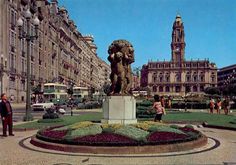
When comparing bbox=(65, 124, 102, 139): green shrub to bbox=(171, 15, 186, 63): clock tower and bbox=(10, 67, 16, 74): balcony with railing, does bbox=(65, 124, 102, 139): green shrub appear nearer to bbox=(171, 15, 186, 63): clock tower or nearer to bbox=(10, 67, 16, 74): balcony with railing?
bbox=(10, 67, 16, 74): balcony with railing

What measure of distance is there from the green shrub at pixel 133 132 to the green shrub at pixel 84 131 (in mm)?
748

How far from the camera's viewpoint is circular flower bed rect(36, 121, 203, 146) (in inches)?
413

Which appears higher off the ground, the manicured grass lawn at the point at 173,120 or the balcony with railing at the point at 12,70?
the balcony with railing at the point at 12,70

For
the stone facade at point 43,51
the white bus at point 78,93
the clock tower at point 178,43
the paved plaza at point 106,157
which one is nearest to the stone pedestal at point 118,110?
the paved plaza at point 106,157

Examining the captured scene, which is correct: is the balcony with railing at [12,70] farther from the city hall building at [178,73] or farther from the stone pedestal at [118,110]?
the city hall building at [178,73]

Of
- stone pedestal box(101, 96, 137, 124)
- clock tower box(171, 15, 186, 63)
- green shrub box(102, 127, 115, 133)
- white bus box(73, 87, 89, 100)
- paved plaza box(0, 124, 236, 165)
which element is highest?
clock tower box(171, 15, 186, 63)

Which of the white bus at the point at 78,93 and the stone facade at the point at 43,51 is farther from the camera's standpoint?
the white bus at the point at 78,93

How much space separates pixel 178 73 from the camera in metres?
166

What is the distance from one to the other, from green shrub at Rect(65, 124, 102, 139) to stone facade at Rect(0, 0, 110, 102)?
37533 mm

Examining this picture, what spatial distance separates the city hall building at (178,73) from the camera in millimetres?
163125

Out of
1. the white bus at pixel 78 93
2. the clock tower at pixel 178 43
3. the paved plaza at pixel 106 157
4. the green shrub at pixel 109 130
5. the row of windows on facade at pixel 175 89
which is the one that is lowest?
the paved plaza at pixel 106 157

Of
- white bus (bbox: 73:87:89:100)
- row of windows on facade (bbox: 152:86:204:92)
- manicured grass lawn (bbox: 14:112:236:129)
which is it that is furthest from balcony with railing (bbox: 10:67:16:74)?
row of windows on facade (bbox: 152:86:204:92)

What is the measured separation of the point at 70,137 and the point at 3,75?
40.1 metres

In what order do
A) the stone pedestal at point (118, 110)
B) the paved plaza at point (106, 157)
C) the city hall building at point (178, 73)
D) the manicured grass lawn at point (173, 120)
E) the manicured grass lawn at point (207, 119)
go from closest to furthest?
the paved plaza at point (106, 157) → the stone pedestal at point (118, 110) → the manicured grass lawn at point (173, 120) → the manicured grass lawn at point (207, 119) → the city hall building at point (178, 73)
